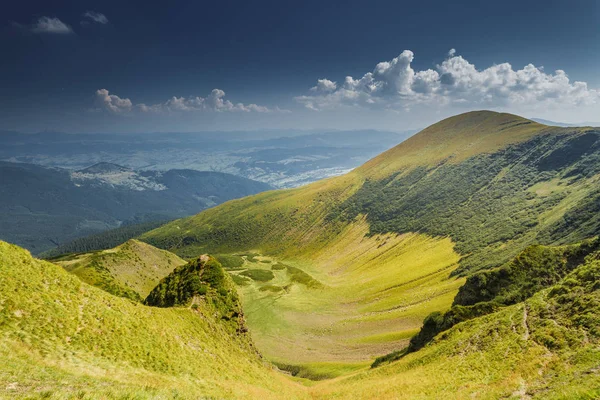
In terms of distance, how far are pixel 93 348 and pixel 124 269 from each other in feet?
284

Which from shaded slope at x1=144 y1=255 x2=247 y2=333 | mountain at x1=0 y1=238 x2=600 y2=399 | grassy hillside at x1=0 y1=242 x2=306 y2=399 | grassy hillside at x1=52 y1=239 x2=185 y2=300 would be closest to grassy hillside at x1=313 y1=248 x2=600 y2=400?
mountain at x1=0 y1=238 x2=600 y2=399

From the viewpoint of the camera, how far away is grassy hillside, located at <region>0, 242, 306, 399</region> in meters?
18.0

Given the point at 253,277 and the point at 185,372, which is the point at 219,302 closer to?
the point at 185,372

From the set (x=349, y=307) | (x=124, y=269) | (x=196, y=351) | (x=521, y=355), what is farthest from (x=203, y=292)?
(x=349, y=307)

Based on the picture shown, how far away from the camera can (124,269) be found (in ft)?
334

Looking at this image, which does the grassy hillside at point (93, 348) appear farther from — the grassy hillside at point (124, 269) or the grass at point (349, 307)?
the grass at point (349, 307)

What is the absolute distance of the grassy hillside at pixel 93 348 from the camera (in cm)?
1800

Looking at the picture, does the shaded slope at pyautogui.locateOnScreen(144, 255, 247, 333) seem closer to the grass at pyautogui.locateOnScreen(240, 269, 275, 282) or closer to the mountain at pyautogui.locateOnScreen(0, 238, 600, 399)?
the mountain at pyautogui.locateOnScreen(0, 238, 600, 399)

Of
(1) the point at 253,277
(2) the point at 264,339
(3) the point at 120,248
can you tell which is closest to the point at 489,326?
(2) the point at 264,339

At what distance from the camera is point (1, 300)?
2317 cm

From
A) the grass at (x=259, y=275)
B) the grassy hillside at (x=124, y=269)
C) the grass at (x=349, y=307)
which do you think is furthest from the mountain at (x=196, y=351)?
the grass at (x=259, y=275)

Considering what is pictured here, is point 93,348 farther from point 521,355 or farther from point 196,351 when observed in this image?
point 521,355

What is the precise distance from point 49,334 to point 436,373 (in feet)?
125

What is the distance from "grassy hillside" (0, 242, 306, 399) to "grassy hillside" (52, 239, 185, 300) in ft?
181
